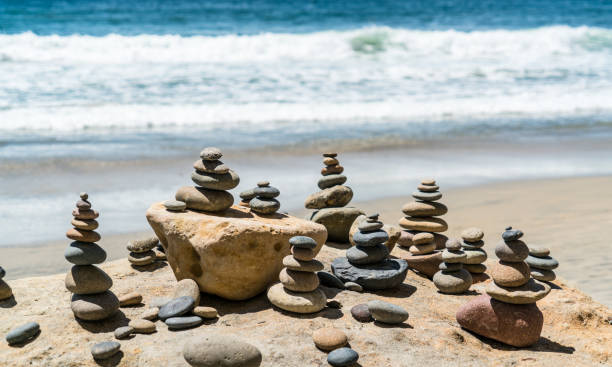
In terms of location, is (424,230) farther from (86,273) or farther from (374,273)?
(86,273)

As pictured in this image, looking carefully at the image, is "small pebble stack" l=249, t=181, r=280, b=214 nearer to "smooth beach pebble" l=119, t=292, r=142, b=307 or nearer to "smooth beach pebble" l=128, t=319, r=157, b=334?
"smooth beach pebble" l=119, t=292, r=142, b=307

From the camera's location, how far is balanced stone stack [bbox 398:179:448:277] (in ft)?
17.9

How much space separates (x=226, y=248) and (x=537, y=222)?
421 centimetres

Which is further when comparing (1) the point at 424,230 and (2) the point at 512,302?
(1) the point at 424,230

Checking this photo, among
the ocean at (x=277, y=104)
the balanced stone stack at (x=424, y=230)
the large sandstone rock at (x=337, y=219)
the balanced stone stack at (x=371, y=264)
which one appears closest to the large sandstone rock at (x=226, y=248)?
the balanced stone stack at (x=371, y=264)

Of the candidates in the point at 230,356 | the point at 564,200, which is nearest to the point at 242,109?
the point at 564,200

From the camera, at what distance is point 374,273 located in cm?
482

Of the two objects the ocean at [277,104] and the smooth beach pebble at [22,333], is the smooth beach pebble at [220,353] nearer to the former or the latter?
the smooth beach pebble at [22,333]

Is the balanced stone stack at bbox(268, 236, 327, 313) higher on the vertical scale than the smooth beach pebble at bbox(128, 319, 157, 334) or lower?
higher

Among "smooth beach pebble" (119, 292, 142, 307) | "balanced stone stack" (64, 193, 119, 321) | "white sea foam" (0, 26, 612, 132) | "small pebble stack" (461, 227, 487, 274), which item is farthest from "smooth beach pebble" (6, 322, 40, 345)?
"white sea foam" (0, 26, 612, 132)

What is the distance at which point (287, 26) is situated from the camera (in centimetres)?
2888

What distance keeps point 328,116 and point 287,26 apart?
15505 millimetres

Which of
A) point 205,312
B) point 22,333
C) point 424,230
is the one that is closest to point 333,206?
point 424,230

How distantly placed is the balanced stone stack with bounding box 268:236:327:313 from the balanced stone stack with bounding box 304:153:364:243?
167 cm
